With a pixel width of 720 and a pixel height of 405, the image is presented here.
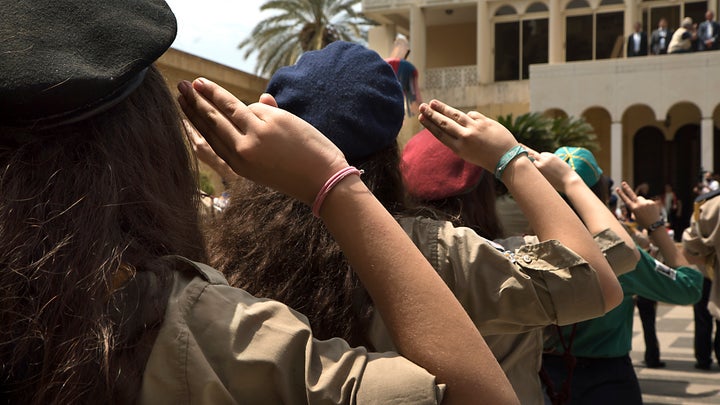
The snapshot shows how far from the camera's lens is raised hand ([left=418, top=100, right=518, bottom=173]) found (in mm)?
2008

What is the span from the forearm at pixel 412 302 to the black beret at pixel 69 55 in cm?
34

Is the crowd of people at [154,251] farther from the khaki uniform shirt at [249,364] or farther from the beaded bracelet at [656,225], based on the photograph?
the beaded bracelet at [656,225]

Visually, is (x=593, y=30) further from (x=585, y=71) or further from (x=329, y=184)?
(x=329, y=184)

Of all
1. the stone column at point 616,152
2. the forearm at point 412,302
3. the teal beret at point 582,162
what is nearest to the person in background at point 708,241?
the teal beret at point 582,162

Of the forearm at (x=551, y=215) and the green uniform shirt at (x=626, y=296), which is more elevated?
the forearm at (x=551, y=215)

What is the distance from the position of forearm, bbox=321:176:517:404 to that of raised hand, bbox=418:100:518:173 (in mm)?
705

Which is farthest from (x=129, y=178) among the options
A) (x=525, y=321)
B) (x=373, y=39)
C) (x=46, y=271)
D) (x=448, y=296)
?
(x=373, y=39)

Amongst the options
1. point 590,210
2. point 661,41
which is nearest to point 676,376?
point 590,210

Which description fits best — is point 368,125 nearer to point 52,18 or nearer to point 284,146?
point 284,146

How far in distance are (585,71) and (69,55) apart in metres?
29.7

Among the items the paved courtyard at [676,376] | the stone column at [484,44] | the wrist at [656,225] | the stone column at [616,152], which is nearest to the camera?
the wrist at [656,225]

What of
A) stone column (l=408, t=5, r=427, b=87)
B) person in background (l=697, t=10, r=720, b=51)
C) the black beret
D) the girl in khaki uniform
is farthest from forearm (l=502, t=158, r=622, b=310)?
stone column (l=408, t=5, r=427, b=87)

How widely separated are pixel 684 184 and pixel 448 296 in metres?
33.5

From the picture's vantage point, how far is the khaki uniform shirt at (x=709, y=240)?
23.7 ft
